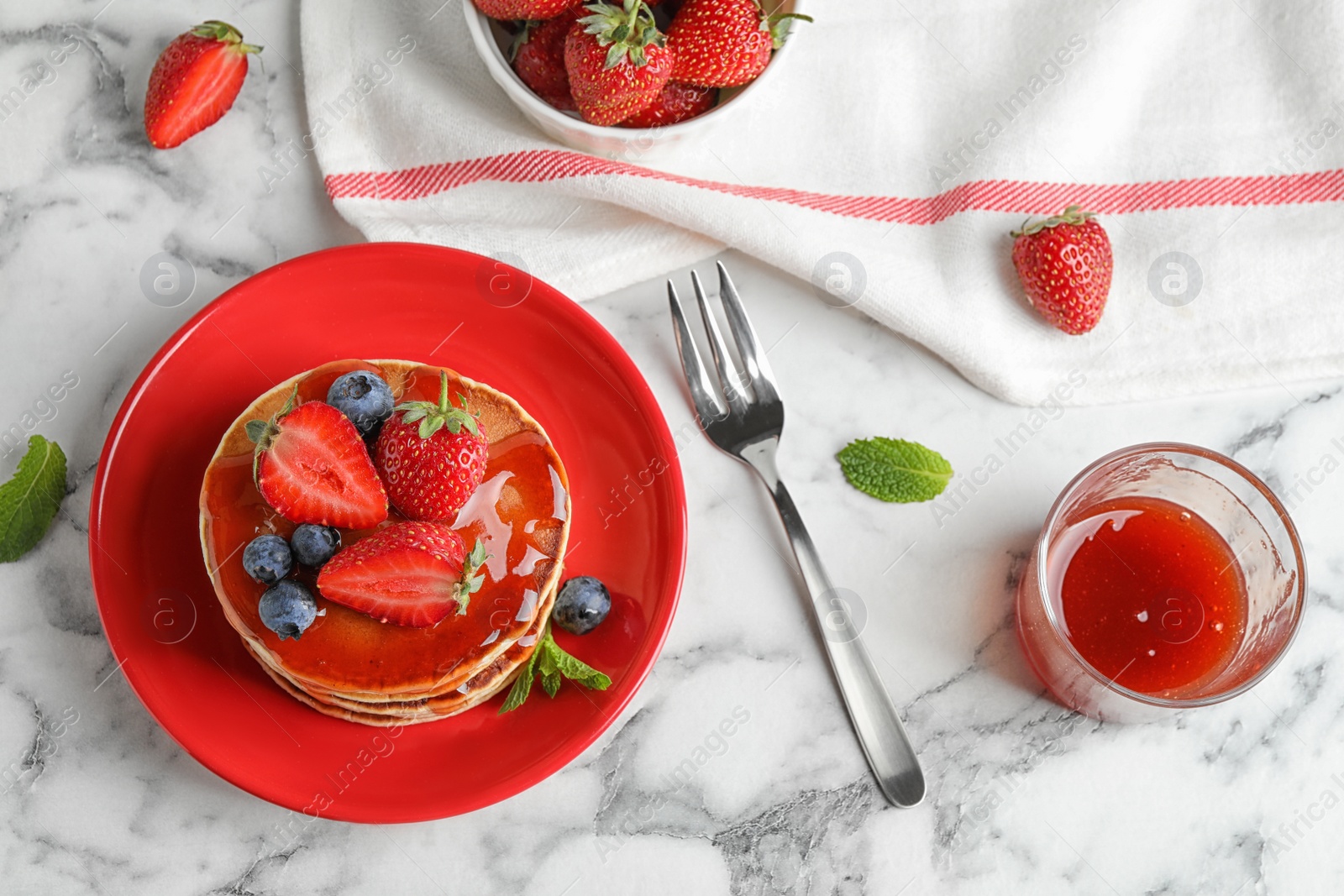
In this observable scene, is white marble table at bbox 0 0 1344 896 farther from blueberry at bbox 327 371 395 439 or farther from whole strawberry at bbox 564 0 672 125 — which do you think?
blueberry at bbox 327 371 395 439

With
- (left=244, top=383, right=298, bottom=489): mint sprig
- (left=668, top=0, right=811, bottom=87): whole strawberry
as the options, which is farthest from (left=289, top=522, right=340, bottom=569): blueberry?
(left=668, top=0, right=811, bottom=87): whole strawberry

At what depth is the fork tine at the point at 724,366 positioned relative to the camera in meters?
2.39

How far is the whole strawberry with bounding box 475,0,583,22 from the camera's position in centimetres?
207

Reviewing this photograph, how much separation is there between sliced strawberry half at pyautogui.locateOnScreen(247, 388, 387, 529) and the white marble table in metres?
0.77

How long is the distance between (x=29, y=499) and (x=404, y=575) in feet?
3.50

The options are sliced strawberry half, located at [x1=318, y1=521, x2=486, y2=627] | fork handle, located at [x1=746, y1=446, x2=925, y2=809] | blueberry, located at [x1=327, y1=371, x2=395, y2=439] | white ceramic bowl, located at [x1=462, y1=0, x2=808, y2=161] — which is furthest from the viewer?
fork handle, located at [x1=746, y1=446, x2=925, y2=809]

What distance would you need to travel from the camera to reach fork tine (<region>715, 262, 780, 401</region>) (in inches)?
94.7

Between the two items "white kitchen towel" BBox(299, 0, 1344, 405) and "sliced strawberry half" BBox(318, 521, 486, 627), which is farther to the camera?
"white kitchen towel" BBox(299, 0, 1344, 405)

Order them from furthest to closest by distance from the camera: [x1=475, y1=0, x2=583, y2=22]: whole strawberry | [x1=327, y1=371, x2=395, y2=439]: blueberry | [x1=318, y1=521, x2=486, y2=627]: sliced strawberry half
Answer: [x1=475, y1=0, x2=583, y2=22]: whole strawberry → [x1=327, y1=371, x2=395, y2=439]: blueberry → [x1=318, y1=521, x2=486, y2=627]: sliced strawberry half

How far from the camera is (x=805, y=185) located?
8.13 ft

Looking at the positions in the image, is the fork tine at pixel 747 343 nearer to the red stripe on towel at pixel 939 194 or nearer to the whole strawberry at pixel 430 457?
the red stripe on towel at pixel 939 194

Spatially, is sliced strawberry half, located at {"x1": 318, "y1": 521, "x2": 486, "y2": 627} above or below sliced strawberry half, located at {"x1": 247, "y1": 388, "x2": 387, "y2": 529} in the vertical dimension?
below

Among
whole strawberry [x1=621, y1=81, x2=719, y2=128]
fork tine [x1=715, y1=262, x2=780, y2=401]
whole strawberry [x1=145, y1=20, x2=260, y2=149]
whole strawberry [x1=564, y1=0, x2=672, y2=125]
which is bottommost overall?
fork tine [x1=715, y1=262, x2=780, y2=401]

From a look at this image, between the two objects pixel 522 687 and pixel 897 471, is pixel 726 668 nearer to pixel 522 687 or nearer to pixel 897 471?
pixel 522 687
